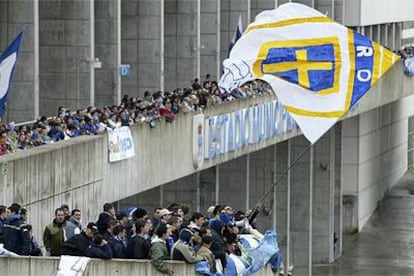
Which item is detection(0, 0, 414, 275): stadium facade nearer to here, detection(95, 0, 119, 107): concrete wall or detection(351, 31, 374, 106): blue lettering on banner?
detection(95, 0, 119, 107): concrete wall

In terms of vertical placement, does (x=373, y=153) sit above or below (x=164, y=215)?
below

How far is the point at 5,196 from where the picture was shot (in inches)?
1041

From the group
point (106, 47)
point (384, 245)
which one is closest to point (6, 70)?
point (106, 47)

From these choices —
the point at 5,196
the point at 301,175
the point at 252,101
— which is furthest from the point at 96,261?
the point at 301,175

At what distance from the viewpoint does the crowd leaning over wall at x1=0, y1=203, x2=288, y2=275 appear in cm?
2108

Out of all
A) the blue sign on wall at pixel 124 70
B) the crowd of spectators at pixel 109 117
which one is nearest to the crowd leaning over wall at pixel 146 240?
the crowd of spectators at pixel 109 117

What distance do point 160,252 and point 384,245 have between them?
47380mm

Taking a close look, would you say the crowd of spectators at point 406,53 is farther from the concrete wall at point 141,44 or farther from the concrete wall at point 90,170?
the concrete wall at point 90,170

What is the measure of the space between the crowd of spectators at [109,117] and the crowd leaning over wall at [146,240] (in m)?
5.17

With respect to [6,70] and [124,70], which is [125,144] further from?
[124,70]

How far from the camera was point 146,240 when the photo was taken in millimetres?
21359

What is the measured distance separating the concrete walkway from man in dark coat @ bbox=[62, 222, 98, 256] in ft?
132

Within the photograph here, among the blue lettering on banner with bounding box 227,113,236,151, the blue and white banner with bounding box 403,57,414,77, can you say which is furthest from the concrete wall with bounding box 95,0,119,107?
the blue and white banner with bounding box 403,57,414,77

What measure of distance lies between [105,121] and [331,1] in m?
34.7
